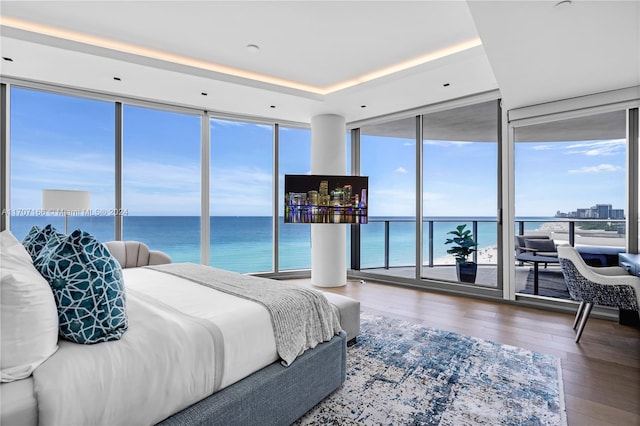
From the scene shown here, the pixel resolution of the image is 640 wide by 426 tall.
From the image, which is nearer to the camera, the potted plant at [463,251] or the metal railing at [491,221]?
the metal railing at [491,221]

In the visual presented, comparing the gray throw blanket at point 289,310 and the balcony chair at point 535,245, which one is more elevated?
the balcony chair at point 535,245

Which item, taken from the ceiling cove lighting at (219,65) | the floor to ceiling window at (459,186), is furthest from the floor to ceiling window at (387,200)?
the ceiling cove lighting at (219,65)

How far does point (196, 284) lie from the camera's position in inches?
88.4

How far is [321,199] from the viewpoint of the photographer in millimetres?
4816

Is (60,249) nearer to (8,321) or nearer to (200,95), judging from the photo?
(8,321)

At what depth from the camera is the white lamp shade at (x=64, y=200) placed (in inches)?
128

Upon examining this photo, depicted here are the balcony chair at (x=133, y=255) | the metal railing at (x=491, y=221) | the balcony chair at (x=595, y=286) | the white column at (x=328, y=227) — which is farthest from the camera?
the white column at (x=328, y=227)

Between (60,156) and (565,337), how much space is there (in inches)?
256

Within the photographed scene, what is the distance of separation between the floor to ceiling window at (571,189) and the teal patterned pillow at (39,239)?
15.2ft

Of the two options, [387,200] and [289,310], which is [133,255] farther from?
[387,200]

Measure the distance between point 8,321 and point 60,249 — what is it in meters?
0.33

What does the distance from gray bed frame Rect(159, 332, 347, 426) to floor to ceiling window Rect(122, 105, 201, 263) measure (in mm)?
3579

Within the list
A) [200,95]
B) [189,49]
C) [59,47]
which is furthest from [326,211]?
[59,47]

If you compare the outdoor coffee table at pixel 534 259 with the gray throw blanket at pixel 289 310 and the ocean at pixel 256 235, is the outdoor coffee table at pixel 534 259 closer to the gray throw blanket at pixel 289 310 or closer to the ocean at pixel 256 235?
the ocean at pixel 256 235
